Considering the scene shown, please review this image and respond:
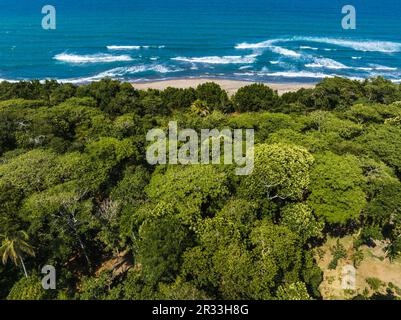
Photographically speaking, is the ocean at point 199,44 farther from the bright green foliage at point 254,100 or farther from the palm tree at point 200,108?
the palm tree at point 200,108

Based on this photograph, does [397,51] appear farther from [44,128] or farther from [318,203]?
[44,128]

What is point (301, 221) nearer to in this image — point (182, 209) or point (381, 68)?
point (182, 209)

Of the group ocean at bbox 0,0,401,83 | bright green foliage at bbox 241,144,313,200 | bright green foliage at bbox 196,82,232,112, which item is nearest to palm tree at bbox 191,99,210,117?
bright green foliage at bbox 196,82,232,112

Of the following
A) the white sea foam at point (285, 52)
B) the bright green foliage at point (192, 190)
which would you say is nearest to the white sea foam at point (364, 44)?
the white sea foam at point (285, 52)

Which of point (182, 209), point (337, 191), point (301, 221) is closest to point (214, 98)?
point (337, 191)

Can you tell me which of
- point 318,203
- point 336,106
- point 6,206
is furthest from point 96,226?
point 336,106

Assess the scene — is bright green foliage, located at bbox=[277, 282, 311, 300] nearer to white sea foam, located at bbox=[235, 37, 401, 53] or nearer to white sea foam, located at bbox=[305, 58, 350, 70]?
white sea foam, located at bbox=[305, 58, 350, 70]
